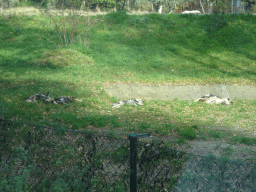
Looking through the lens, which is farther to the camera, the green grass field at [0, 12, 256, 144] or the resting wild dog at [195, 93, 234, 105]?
the resting wild dog at [195, 93, 234, 105]

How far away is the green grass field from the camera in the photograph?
348 inches

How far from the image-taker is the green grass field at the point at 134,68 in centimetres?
884

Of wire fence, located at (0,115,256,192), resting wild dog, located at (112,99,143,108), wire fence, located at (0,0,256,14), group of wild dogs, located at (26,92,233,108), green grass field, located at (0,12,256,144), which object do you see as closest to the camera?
wire fence, located at (0,115,256,192)

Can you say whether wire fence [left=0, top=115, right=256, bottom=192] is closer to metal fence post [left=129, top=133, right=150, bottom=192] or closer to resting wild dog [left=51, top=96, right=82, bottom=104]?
metal fence post [left=129, top=133, right=150, bottom=192]

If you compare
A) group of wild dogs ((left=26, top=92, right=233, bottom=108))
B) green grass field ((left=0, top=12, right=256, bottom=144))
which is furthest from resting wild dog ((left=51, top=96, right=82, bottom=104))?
green grass field ((left=0, top=12, right=256, bottom=144))

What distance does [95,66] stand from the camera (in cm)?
1580

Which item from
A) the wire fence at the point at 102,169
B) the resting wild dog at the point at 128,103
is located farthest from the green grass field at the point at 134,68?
the wire fence at the point at 102,169

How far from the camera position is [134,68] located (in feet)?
52.4

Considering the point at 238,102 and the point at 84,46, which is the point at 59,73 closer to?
the point at 84,46

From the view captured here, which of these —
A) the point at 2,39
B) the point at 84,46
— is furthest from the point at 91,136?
the point at 2,39

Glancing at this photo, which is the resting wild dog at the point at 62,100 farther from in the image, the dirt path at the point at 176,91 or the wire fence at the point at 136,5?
the wire fence at the point at 136,5

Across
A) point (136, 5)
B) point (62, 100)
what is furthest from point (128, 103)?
point (136, 5)

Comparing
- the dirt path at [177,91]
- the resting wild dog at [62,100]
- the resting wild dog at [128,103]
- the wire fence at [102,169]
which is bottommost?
the dirt path at [177,91]

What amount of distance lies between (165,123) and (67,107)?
3.35 meters
